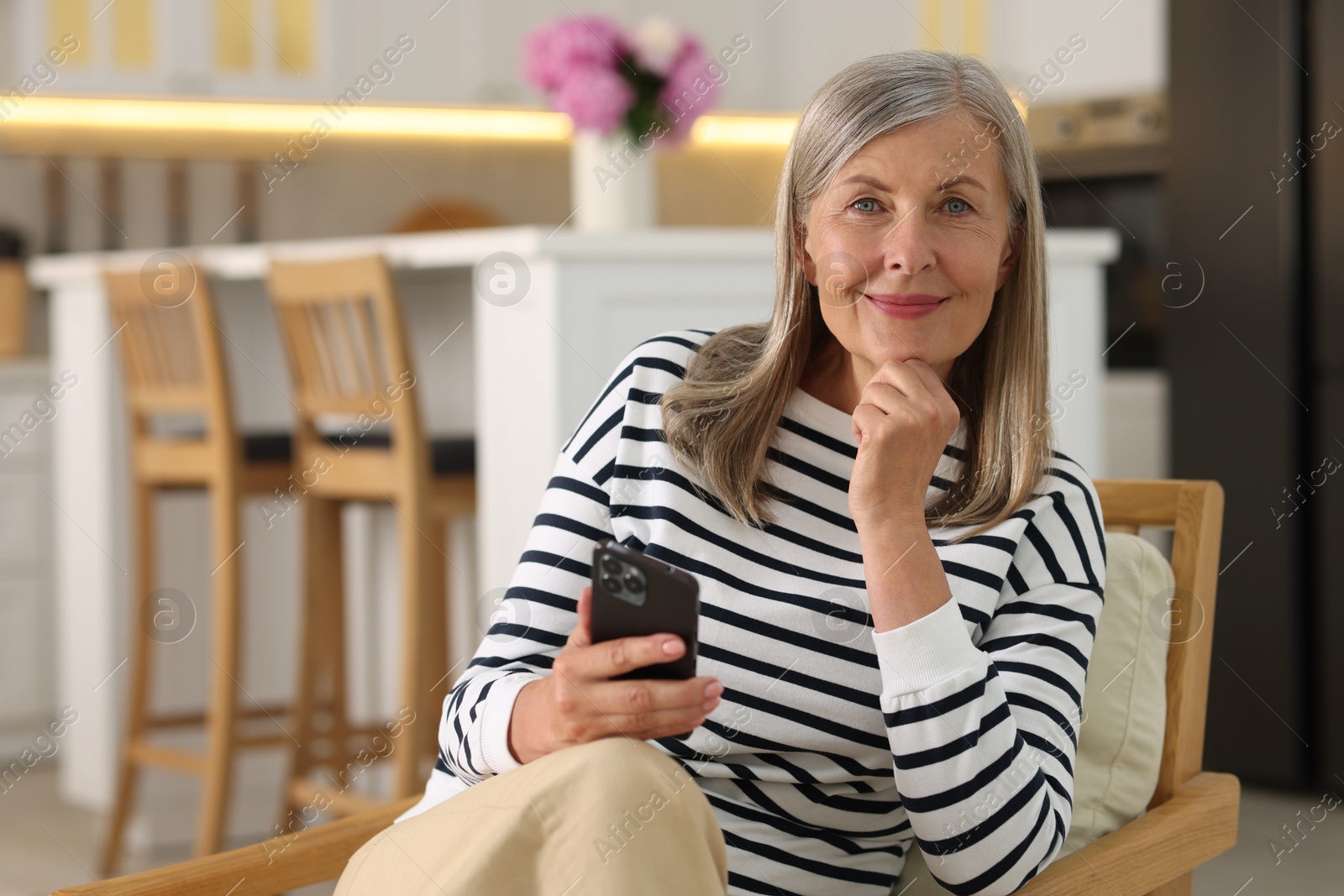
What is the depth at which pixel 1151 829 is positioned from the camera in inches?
40.5

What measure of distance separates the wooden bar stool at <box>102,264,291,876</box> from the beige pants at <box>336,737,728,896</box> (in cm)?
169

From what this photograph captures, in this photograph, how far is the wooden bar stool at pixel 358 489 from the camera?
209cm

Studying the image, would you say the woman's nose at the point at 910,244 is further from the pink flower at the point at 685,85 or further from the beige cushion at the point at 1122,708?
the pink flower at the point at 685,85

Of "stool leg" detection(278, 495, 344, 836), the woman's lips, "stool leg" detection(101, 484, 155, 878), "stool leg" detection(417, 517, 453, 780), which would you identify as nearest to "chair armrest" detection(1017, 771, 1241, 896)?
the woman's lips

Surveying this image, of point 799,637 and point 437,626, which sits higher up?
point 799,637

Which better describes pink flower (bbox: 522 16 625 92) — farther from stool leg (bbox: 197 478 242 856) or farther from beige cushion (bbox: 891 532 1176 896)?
beige cushion (bbox: 891 532 1176 896)

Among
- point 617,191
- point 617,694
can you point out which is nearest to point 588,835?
point 617,694

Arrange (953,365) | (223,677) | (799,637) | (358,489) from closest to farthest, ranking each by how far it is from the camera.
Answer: (799,637), (953,365), (358,489), (223,677)

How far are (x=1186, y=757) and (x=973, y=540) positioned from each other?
0.89 feet

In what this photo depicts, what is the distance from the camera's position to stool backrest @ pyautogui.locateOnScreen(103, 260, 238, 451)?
2387 millimetres

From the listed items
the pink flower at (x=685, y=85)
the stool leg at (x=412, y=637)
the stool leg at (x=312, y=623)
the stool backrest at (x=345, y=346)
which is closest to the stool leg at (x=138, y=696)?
the stool leg at (x=312, y=623)

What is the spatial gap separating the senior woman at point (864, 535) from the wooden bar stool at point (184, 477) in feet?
4.65

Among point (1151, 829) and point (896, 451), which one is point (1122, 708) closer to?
point (1151, 829)

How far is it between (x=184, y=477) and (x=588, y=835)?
75.7 inches
